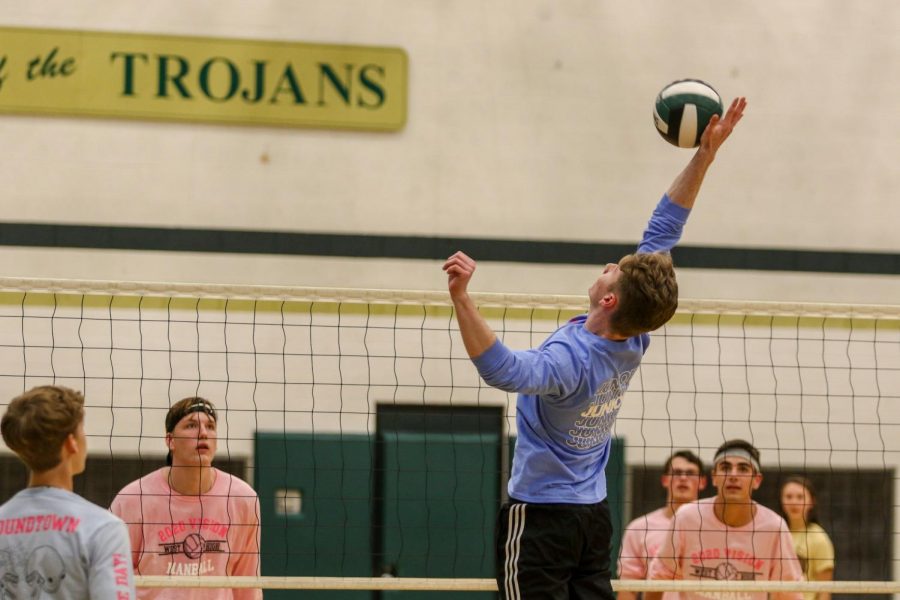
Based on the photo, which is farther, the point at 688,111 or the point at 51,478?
the point at 688,111

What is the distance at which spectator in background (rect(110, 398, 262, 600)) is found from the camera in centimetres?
559

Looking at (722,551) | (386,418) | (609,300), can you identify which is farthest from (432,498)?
(609,300)

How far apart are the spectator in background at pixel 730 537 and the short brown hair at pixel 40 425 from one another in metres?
3.70

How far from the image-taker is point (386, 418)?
770 centimetres

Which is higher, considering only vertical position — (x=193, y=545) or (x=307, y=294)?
(x=307, y=294)

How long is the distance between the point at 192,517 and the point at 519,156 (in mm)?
3610

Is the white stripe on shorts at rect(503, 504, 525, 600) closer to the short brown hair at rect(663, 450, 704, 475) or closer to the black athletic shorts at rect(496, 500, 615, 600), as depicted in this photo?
the black athletic shorts at rect(496, 500, 615, 600)

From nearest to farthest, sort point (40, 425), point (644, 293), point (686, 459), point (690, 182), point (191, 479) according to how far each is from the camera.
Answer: point (40, 425) → point (644, 293) → point (690, 182) → point (191, 479) → point (686, 459)

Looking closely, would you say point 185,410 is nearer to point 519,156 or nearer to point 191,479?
point 191,479

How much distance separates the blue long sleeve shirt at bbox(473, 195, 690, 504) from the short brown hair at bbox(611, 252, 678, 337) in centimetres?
14

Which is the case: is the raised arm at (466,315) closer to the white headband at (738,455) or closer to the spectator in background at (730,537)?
the spectator in background at (730,537)

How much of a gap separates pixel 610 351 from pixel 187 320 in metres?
4.41

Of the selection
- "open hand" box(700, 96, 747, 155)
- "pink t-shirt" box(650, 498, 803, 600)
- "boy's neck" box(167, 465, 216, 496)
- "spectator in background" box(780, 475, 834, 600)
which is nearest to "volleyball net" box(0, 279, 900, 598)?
"spectator in background" box(780, 475, 834, 600)

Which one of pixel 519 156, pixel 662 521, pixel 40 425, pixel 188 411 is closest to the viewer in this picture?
pixel 40 425
